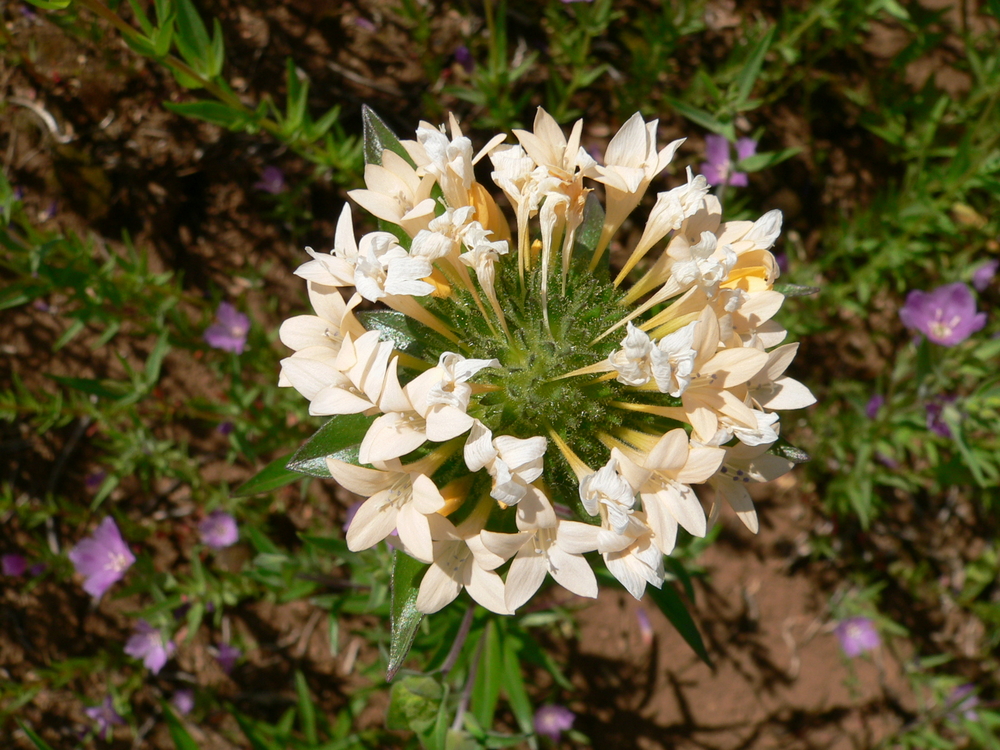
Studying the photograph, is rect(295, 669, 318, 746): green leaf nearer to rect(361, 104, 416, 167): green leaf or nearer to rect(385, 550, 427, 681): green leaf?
rect(385, 550, 427, 681): green leaf

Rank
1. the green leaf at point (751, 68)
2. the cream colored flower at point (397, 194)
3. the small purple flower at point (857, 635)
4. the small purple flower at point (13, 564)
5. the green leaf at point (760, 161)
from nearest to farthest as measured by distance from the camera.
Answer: the cream colored flower at point (397, 194)
the green leaf at point (751, 68)
the green leaf at point (760, 161)
the small purple flower at point (13, 564)
the small purple flower at point (857, 635)

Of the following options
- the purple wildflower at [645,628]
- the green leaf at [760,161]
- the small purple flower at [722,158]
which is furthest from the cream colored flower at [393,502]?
the purple wildflower at [645,628]

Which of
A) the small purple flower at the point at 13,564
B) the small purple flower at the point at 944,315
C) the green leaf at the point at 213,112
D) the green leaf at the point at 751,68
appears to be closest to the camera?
the green leaf at the point at 213,112

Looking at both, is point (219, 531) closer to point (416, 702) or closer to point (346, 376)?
point (416, 702)

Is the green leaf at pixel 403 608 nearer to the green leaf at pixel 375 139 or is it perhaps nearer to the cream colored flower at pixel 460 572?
the cream colored flower at pixel 460 572

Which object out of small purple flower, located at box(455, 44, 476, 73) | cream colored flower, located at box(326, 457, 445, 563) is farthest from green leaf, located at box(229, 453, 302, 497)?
small purple flower, located at box(455, 44, 476, 73)
